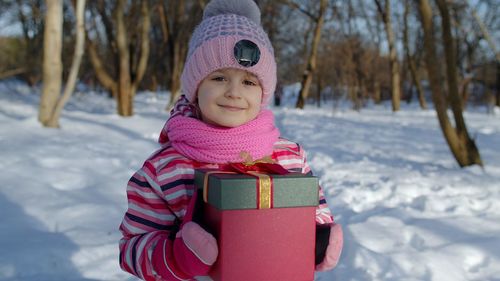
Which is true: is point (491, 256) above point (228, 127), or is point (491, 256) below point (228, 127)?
below

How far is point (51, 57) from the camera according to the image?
784cm

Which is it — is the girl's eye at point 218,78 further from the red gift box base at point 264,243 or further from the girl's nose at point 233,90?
the red gift box base at point 264,243

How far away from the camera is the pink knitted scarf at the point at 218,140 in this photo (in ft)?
4.45

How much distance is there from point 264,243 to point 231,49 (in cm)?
56

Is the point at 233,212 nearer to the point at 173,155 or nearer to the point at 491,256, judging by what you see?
the point at 173,155

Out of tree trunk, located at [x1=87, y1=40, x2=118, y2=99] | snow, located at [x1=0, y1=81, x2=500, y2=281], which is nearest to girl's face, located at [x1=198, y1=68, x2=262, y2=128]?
snow, located at [x1=0, y1=81, x2=500, y2=281]

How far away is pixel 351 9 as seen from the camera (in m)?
21.6

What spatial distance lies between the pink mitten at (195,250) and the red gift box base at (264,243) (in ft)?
0.07

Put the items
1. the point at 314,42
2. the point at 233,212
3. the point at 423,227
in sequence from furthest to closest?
the point at 314,42
the point at 423,227
the point at 233,212

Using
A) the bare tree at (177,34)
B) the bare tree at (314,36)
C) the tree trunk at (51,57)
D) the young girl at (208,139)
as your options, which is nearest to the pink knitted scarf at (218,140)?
the young girl at (208,139)

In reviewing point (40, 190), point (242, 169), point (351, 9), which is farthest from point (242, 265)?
point (351, 9)

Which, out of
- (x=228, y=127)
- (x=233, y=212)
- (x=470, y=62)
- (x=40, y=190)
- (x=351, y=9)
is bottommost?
(x=40, y=190)

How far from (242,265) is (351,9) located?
21869 millimetres

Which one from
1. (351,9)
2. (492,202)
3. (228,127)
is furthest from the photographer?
(351,9)
